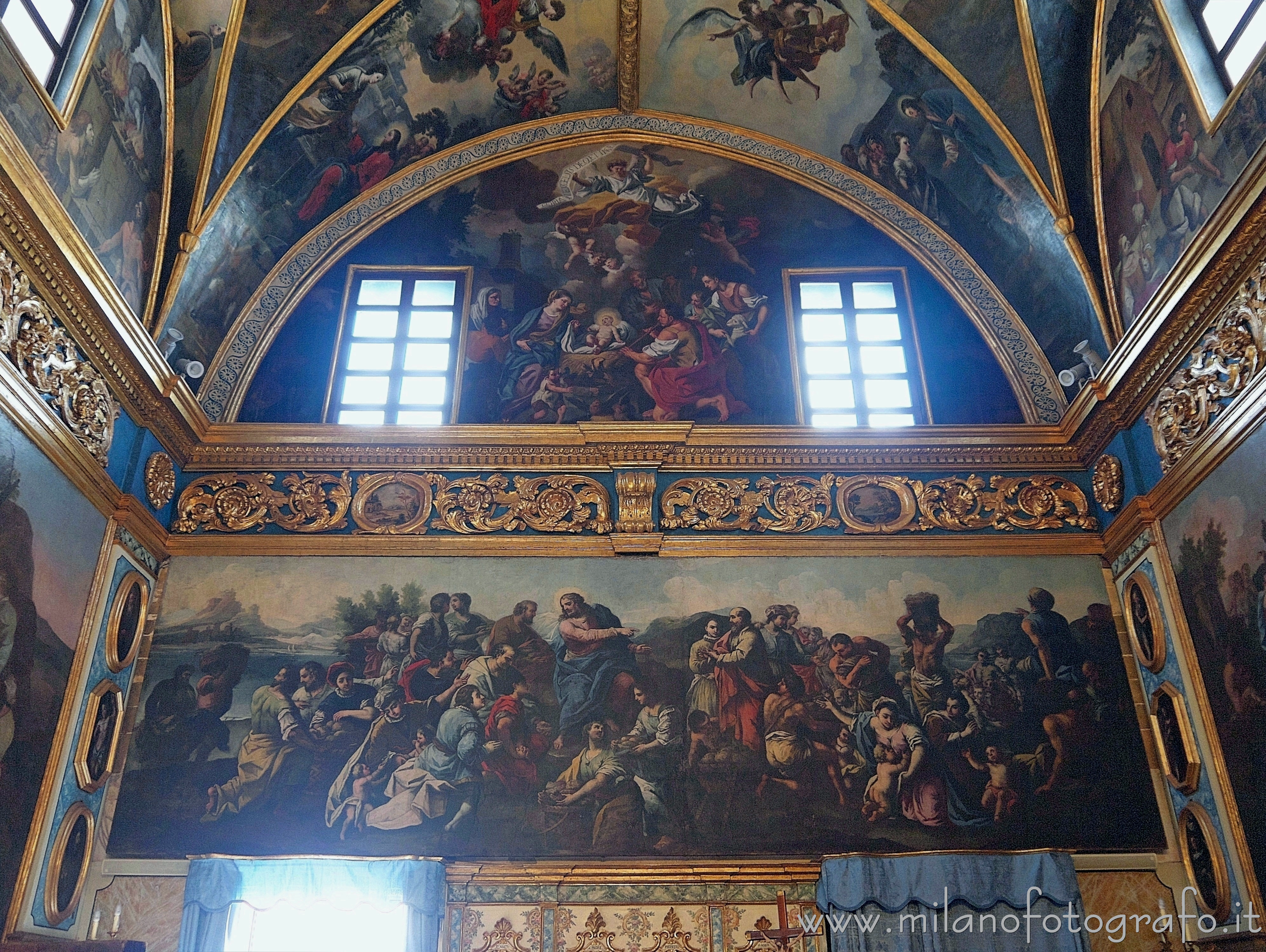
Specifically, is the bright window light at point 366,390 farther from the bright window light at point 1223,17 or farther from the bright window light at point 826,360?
the bright window light at point 1223,17

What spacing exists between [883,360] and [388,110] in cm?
649

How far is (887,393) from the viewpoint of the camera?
11914mm

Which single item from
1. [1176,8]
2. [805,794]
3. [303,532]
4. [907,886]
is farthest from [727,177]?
[907,886]

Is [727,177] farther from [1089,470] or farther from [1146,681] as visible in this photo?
[1146,681]

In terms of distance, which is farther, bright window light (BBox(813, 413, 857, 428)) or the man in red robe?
bright window light (BBox(813, 413, 857, 428))

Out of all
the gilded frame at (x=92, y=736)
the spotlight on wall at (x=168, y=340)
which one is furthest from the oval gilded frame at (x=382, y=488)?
the gilded frame at (x=92, y=736)

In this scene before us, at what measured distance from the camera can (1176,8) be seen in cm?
902

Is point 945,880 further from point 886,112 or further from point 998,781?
point 886,112

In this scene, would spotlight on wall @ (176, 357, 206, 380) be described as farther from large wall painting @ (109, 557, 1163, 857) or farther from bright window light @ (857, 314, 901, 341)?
bright window light @ (857, 314, 901, 341)

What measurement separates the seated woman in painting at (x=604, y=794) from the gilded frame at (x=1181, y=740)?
15.6ft

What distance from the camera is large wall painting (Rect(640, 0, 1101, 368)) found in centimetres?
1125

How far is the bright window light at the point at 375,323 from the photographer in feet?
40.2

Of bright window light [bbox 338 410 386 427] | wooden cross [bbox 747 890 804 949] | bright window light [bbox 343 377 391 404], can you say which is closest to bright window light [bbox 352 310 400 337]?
bright window light [bbox 343 377 391 404]

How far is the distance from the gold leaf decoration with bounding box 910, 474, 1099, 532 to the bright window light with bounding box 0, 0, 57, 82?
875 centimetres
